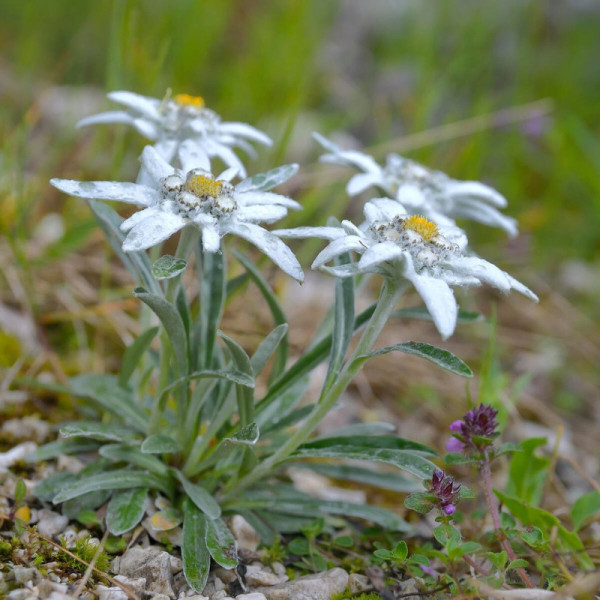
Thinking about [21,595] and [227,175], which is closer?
[21,595]

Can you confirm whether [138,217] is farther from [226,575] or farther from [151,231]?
[226,575]

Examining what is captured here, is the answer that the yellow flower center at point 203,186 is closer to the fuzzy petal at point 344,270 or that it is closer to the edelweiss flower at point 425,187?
the fuzzy petal at point 344,270

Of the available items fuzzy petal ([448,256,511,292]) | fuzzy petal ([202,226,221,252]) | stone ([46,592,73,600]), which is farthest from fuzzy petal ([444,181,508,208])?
stone ([46,592,73,600])

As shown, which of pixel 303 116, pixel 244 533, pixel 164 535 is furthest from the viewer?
pixel 303 116

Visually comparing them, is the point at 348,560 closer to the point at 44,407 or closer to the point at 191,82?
the point at 44,407

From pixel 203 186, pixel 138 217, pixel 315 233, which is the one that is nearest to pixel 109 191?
pixel 138 217
